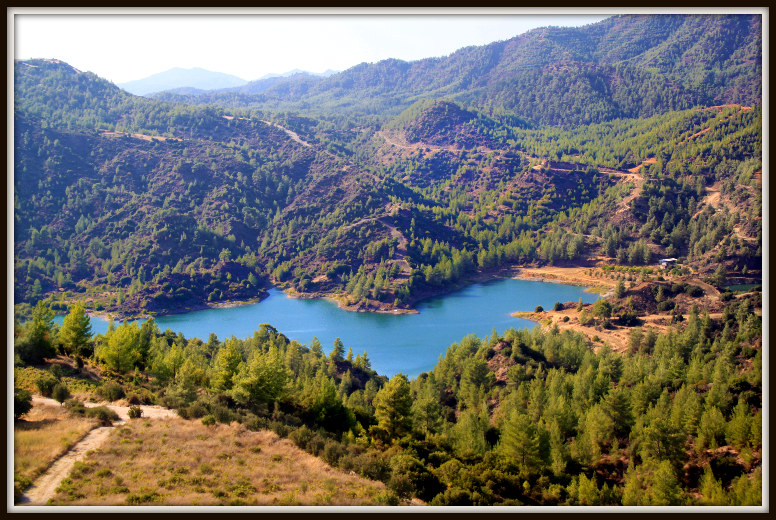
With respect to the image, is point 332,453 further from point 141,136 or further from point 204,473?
point 141,136

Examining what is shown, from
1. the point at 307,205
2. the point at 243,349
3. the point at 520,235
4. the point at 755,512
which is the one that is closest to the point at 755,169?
the point at 520,235

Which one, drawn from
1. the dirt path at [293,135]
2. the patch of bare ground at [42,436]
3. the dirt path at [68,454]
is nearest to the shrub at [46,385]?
the dirt path at [68,454]

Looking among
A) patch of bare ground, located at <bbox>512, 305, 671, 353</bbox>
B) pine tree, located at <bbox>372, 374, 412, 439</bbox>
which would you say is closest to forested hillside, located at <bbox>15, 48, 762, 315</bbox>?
patch of bare ground, located at <bbox>512, 305, 671, 353</bbox>

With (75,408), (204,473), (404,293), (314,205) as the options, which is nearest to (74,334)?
(75,408)

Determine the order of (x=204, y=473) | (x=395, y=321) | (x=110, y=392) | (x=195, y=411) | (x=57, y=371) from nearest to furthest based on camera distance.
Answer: (x=204, y=473) < (x=195, y=411) < (x=110, y=392) < (x=57, y=371) < (x=395, y=321)

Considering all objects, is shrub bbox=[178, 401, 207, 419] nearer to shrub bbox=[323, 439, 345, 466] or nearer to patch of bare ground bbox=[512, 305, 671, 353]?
shrub bbox=[323, 439, 345, 466]

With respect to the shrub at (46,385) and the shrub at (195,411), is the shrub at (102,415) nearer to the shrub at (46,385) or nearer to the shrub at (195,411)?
the shrub at (195,411)
